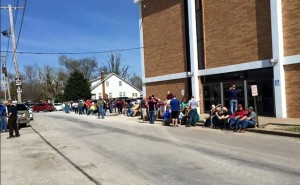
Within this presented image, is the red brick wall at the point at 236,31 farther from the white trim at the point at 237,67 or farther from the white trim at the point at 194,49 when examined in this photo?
the white trim at the point at 194,49

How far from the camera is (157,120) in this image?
2567cm

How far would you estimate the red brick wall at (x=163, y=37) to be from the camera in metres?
29.2

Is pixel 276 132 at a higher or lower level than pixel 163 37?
lower

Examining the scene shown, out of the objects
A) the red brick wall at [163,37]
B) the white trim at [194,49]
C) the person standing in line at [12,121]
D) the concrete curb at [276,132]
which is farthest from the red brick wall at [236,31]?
the person standing in line at [12,121]

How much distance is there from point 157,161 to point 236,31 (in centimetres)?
1490

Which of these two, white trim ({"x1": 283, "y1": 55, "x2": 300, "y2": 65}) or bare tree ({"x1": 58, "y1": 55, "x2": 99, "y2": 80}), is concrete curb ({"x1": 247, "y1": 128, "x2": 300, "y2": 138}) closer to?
white trim ({"x1": 283, "y1": 55, "x2": 300, "y2": 65})

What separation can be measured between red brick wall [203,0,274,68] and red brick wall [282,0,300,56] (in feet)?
3.21

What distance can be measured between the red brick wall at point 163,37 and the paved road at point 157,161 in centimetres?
1470

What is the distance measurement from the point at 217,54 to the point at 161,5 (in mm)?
7905

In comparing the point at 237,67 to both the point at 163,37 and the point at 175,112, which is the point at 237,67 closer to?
the point at 175,112

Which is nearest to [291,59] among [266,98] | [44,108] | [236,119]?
[266,98]

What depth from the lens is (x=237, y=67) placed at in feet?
76.9

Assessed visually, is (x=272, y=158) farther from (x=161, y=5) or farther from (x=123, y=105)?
(x=123, y=105)

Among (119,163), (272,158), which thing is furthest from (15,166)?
(272,158)
